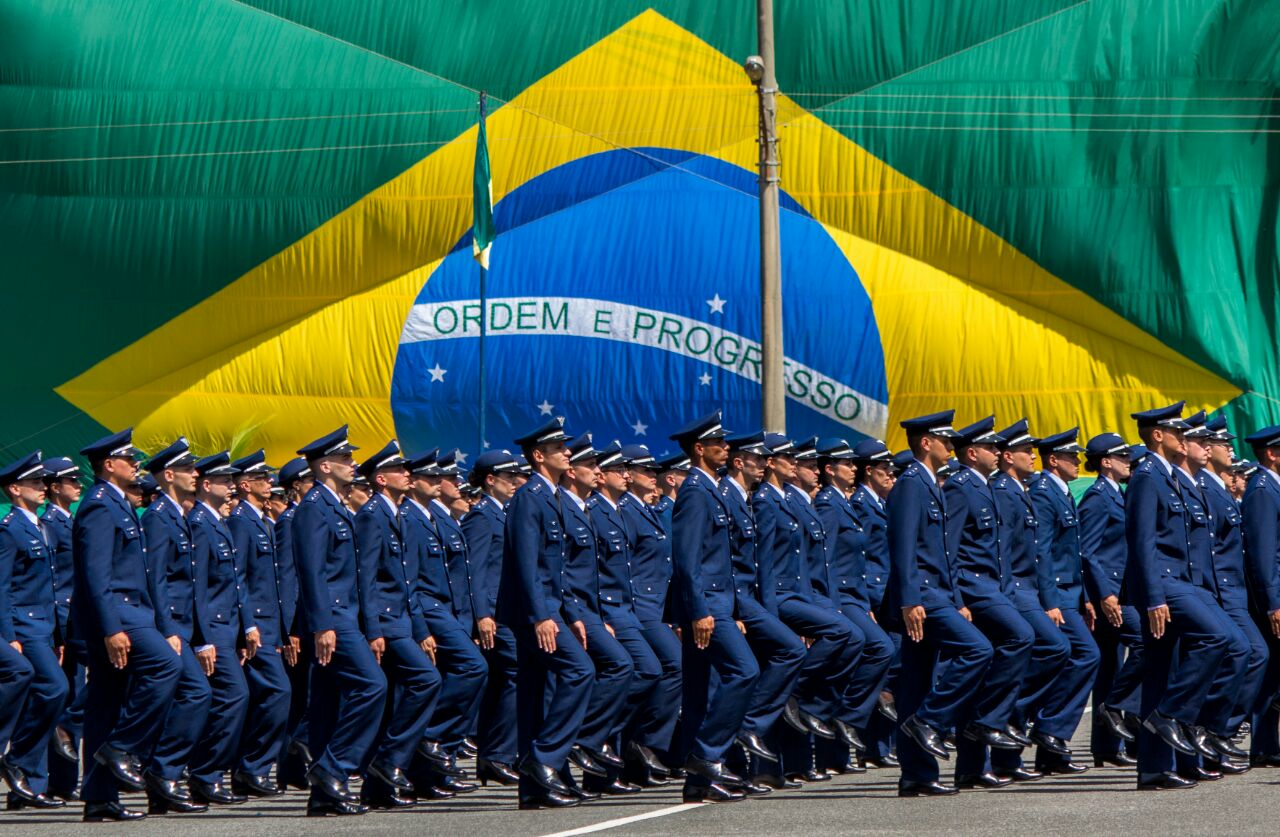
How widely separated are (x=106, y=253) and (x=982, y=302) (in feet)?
33.2

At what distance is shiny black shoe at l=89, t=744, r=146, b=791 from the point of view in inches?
396

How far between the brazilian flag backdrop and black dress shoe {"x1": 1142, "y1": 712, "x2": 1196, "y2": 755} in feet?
43.8

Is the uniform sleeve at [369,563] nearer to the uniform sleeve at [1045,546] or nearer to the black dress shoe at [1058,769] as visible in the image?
the uniform sleeve at [1045,546]

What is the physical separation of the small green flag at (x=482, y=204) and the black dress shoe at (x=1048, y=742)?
1354 centimetres

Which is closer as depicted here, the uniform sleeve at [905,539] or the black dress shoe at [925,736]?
the black dress shoe at [925,736]

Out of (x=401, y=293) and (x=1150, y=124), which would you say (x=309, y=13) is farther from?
(x=1150, y=124)

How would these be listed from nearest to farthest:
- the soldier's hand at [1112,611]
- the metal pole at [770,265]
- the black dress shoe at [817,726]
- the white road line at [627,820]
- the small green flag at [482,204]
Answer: the white road line at [627,820] → the black dress shoe at [817,726] → the soldier's hand at [1112,611] → the metal pole at [770,265] → the small green flag at [482,204]

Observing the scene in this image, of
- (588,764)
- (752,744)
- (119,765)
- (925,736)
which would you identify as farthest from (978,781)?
(119,765)

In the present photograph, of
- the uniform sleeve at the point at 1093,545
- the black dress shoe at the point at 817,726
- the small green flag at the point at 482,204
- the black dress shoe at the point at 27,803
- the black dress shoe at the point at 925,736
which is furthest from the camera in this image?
the small green flag at the point at 482,204

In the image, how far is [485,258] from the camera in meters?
23.8

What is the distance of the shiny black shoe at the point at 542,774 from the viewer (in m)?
10.2

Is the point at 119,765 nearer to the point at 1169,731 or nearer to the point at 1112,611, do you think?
the point at 1169,731

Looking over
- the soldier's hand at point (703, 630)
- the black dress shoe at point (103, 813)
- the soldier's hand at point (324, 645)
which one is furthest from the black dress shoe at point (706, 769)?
the black dress shoe at point (103, 813)

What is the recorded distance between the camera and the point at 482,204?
24281mm
